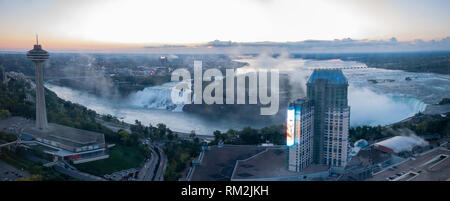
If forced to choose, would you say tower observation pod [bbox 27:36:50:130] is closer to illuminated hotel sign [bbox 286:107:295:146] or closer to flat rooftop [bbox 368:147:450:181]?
illuminated hotel sign [bbox 286:107:295:146]

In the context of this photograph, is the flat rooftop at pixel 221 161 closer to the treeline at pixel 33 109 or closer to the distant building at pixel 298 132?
the distant building at pixel 298 132

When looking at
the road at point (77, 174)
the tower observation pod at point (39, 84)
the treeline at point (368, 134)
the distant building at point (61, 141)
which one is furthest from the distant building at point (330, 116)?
the tower observation pod at point (39, 84)

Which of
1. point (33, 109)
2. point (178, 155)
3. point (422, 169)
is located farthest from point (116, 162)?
point (422, 169)

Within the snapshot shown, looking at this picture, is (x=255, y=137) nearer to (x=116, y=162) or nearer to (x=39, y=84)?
(x=116, y=162)

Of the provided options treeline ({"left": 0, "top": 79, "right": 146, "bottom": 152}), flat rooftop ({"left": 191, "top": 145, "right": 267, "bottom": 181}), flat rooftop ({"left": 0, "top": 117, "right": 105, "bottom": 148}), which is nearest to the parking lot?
flat rooftop ({"left": 0, "top": 117, "right": 105, "bottom": 148})
